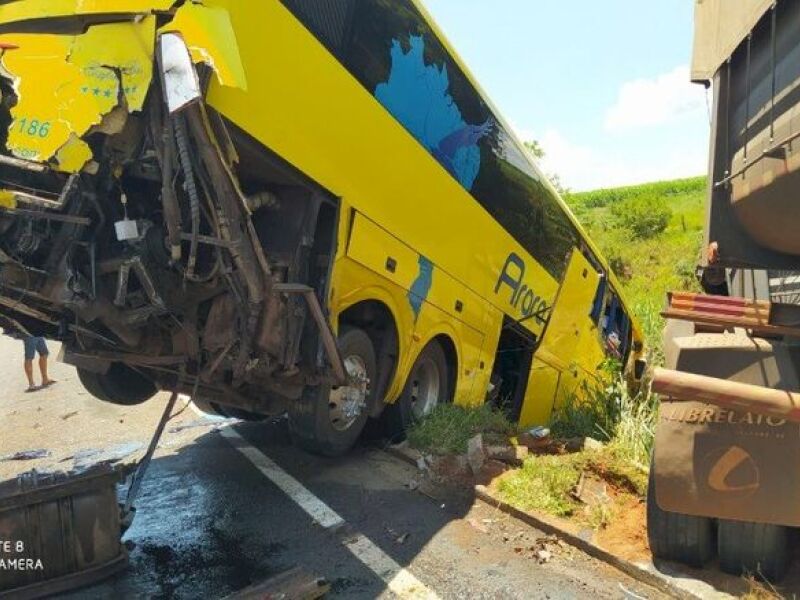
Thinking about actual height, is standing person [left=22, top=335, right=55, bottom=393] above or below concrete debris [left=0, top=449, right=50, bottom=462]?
above

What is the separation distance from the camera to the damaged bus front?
3.21 metres

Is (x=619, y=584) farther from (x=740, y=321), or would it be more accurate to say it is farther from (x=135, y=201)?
(x=135, y=201)

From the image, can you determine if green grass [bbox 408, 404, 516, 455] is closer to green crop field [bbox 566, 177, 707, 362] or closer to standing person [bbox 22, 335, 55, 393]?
standing person [bbox 22, 335, 55, 393]

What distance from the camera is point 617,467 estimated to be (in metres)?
4.43

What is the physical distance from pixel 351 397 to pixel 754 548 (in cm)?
288

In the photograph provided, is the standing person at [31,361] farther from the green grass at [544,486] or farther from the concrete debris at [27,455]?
the green grass at [544,486]

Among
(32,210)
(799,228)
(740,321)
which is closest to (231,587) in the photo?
(32,210)

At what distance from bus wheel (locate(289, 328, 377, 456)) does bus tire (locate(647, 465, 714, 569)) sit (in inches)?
89.1

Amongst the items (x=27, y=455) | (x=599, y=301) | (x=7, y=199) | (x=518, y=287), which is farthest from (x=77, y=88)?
(x=599, y=301)

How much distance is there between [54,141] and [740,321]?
3.21m

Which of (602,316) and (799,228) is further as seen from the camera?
(602,316)

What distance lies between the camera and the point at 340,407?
504cm

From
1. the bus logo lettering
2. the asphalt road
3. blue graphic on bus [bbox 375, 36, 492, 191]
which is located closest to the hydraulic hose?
the asphalt road

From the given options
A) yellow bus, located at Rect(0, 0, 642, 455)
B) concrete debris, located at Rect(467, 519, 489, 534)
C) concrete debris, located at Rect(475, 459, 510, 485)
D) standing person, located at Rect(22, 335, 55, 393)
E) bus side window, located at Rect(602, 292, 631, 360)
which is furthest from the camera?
bus side window, located at Rect(602, 292, 631, 360)
